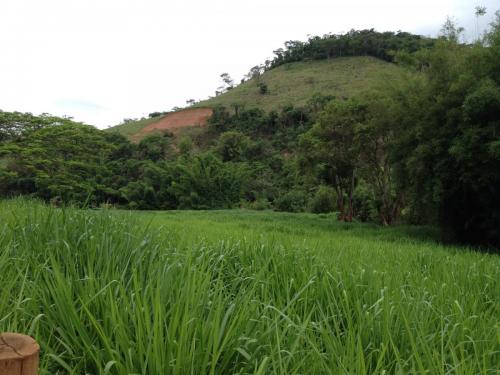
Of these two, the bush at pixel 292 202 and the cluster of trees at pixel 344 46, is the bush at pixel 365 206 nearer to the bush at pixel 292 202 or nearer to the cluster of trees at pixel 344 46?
the bush at pixel 292 202

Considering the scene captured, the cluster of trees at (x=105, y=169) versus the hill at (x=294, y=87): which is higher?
the hill at (x=294, y=87)

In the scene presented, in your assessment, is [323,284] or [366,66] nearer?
[323,284]

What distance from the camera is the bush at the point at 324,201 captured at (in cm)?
2922

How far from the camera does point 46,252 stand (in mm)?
2840

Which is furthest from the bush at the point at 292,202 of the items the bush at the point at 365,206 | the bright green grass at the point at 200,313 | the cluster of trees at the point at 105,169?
the bright green grass at the point at 200,313

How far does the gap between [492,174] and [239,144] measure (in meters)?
33.6

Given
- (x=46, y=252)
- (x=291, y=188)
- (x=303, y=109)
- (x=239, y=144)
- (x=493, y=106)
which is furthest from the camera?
(x=303, y=109)

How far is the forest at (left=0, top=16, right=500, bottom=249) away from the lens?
1213 centimetres

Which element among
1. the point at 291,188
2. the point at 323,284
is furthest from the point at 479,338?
the point at 291,188

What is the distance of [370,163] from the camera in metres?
18.6

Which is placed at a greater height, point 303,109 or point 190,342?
point 303,109

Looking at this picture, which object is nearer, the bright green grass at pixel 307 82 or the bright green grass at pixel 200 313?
the bright green grass at pixel 200 313

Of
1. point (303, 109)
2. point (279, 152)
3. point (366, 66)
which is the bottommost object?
point (279, 152)

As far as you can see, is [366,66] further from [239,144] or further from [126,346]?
[126,346]
